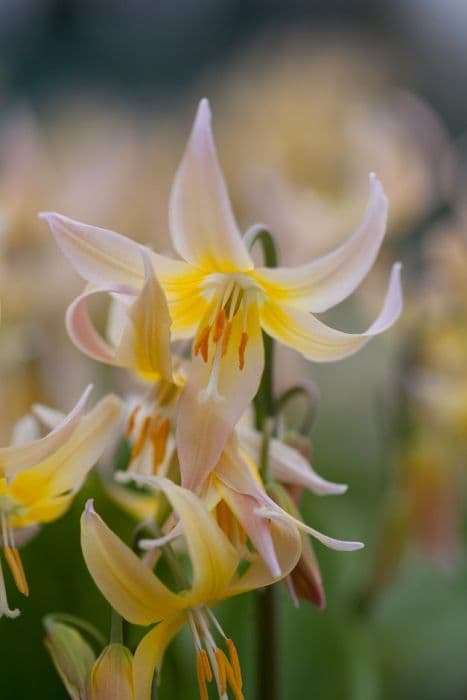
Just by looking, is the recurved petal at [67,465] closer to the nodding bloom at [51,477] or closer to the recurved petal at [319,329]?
the nodding bloom at [51,477]

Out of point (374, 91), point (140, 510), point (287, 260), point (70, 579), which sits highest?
point (374, 91)

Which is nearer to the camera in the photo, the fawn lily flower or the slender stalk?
the fawn lily flower

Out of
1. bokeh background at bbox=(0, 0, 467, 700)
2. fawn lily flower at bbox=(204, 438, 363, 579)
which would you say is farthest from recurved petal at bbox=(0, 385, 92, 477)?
bokeh background at bbox=(0, 0, 467, 700)

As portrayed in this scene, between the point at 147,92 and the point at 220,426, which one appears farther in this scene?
the point at 147,92

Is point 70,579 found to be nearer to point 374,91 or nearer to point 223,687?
point 223,687

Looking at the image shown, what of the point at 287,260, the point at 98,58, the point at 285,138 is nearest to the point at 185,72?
the point at 98,58

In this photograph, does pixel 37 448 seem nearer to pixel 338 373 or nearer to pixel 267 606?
pixel 267 606

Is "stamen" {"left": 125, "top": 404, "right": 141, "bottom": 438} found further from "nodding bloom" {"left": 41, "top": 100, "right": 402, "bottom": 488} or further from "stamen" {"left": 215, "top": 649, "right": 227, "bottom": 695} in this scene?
"stamen" {"left": 215, "top": 649, "right": 227, "bottom": 695}

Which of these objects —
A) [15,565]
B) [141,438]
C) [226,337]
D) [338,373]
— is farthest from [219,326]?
[338,373]
